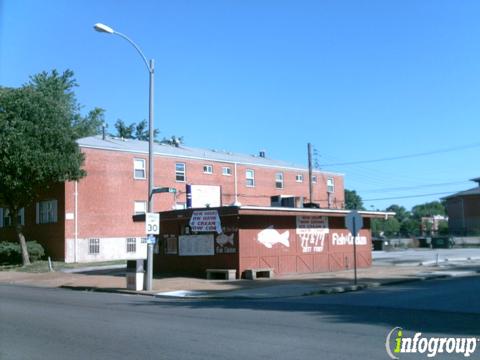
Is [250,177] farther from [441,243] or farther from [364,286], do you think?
[364,286]

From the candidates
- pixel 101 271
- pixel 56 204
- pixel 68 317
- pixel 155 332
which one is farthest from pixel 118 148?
pixel 155 332

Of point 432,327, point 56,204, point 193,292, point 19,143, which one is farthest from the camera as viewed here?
point 56,204

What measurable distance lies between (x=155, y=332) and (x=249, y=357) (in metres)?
3.05

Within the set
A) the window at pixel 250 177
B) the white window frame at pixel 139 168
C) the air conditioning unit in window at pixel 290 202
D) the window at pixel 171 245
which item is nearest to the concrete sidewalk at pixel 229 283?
the window at pixel 171 245

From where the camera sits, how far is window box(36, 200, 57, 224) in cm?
3878

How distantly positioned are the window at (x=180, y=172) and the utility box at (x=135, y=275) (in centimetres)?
2291

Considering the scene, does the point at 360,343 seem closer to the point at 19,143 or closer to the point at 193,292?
the point at 193,292

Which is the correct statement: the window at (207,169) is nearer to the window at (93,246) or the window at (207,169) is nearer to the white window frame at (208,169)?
the white window frame at (208,169)

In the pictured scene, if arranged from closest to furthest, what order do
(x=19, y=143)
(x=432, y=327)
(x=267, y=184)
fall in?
(x=432, y=327) < (x=19, y=143) < (x=267, y=184)

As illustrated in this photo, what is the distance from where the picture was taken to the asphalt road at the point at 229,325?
9.07 meters

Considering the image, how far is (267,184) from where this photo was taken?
51500 millimetres

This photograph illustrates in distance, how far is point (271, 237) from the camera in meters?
27.2

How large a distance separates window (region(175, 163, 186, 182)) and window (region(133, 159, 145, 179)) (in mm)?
3212

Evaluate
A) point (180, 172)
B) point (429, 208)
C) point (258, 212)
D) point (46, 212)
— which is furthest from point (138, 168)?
point (429, 208)
